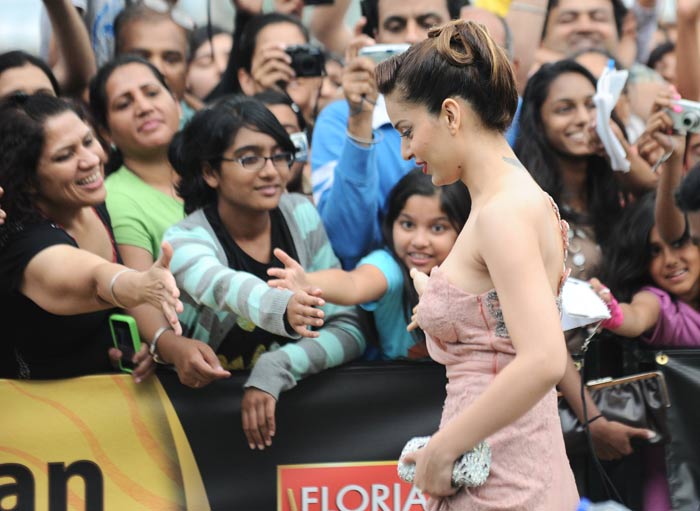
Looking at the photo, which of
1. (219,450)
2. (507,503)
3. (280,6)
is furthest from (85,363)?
(280,6)

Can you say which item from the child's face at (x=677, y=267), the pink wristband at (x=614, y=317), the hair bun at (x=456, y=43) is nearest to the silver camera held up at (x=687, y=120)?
the child's face at (x=677, y=267)

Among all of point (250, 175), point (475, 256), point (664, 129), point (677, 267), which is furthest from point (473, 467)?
point (664, 129)

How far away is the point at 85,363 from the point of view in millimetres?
3582

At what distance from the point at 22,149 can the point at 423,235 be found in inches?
54.1

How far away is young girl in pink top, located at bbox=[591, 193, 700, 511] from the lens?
13.1 ft

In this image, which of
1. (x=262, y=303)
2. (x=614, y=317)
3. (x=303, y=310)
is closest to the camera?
(x=303, y=310)

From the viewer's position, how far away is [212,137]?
3.87 meters

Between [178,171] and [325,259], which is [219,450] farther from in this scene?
[178,171]

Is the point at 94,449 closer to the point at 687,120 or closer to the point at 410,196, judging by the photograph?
the point at 410,196

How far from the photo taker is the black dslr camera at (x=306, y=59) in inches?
190

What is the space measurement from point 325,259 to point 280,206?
279 mm

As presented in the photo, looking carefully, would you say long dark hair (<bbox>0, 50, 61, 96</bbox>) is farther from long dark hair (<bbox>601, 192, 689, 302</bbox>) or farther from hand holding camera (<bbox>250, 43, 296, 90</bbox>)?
long dark hair (<bbox>601, 192, 689, 302</bbox>)

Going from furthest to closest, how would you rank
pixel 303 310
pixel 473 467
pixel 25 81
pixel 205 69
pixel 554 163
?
pixel 205 69 → pixel 554 163 → pixel 25 81 → pixel 303 310 → pixel 473 467

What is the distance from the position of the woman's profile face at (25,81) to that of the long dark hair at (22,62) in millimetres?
13
